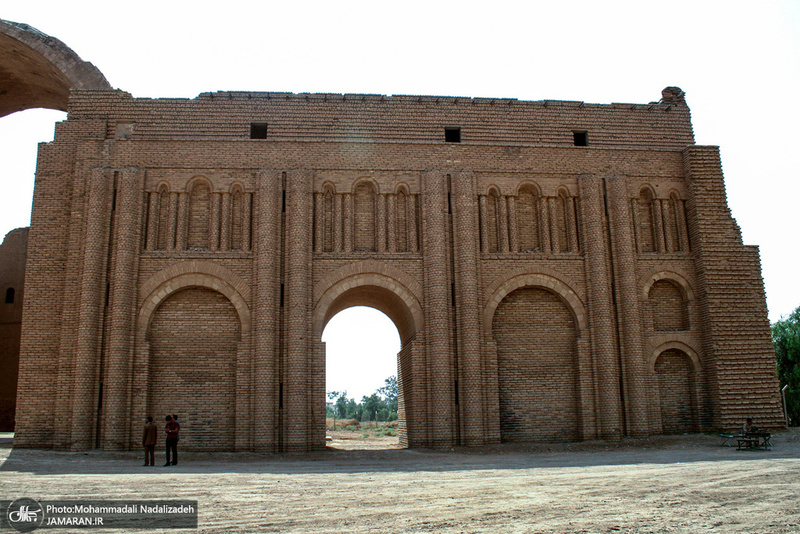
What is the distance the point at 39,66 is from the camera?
72.4 ft

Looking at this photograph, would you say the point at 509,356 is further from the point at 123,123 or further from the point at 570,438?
the point at 123,123

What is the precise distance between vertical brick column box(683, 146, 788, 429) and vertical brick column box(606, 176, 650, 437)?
202cm

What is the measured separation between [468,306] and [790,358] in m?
24.3

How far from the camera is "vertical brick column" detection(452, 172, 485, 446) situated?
1780cm

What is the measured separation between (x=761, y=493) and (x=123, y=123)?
18447 mm

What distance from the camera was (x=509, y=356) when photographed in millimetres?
19000

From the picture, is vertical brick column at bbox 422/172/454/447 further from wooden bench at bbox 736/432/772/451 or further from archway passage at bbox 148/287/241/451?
wooden bench at bbox 736/432/772/451

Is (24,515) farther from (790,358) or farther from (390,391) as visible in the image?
(390,391)

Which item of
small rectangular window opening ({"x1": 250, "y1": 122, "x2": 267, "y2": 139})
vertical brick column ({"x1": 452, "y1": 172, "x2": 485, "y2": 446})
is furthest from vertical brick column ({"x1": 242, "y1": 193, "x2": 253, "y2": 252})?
vertical brick column ({"x1": 452, "y1": 172, "x2": 485, "y2": 446})

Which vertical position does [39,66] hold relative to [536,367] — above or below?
above

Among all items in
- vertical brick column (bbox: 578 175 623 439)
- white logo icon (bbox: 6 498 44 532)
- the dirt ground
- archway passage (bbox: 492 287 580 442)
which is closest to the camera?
white logo icon (bbox: 6 498 44 532)

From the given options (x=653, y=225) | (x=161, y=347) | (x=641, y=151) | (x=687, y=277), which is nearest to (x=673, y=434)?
(x=687, y=277)

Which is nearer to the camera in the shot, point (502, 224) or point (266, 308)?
point (266, 308)

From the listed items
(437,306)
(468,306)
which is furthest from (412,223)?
(468,306)
